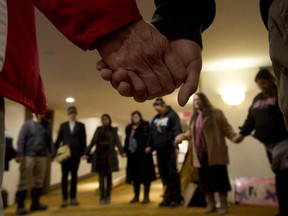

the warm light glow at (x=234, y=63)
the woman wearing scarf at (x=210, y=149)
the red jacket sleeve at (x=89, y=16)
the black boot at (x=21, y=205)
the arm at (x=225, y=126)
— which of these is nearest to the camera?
the red jacket sleeve at (x=89, y=16)

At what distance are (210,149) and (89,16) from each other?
1910 millimetres

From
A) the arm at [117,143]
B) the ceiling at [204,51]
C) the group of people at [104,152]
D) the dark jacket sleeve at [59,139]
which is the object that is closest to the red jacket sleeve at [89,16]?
the ceiling at [204,51]

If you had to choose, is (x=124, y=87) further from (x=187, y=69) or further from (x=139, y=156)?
(x=139, y=156)

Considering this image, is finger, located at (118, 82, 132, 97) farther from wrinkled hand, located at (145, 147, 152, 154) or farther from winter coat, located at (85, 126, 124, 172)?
winter coat, located at (85, 126, 124, 172)

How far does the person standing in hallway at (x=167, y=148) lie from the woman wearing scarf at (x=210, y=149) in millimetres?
267

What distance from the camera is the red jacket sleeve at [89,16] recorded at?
0.36m

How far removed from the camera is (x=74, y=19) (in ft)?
1.19

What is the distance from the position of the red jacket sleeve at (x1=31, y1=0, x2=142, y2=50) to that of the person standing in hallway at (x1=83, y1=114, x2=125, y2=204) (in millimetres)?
2703

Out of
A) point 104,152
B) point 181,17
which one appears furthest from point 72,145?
point 181,17

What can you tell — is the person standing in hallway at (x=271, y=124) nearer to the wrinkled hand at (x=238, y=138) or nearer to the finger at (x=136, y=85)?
the wrinkled hand at (x=238, y=138)

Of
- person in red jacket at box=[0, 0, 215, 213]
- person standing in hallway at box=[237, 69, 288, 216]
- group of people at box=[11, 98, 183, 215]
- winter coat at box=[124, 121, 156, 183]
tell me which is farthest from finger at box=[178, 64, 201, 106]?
winter coat at box=[124, 121, 156, 183]

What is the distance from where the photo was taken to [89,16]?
358mm

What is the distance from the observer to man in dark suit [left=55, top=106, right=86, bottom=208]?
283cm

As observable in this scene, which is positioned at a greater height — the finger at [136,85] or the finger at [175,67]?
the finger at [175,67]
